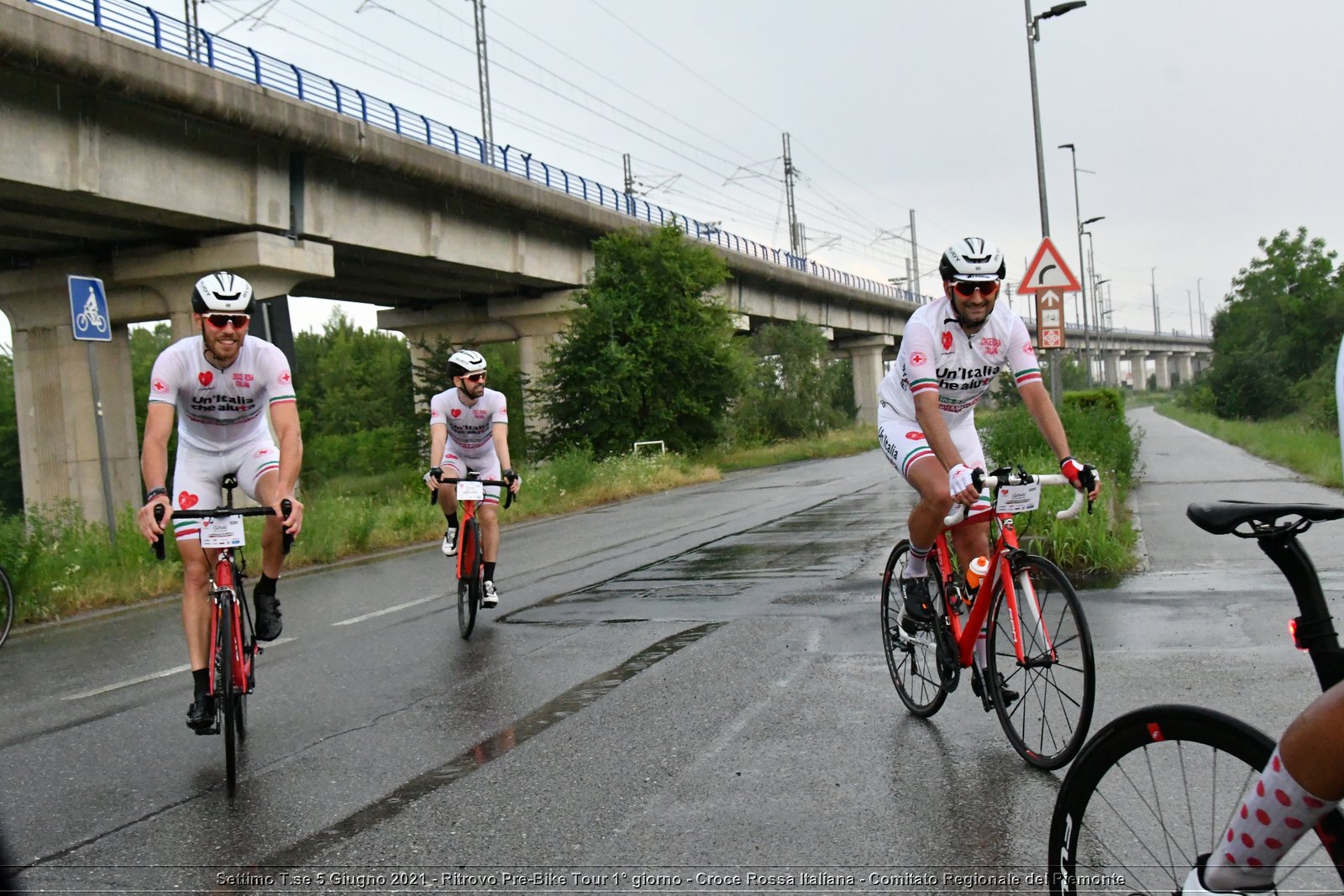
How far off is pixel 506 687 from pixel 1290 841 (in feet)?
16.6

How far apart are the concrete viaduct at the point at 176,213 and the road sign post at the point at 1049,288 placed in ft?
45.3

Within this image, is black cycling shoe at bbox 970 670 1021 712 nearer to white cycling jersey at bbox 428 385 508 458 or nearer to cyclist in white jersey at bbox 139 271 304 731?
cyclist in white jersey at bbox 139 271 304 731

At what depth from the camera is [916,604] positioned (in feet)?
17.6

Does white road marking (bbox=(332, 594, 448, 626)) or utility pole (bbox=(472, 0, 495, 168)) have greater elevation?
utility pole (bbox=(472, 0, 495, 168))

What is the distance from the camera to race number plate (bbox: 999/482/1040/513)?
4.41 meters

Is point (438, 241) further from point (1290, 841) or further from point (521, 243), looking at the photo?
point (1290, 841)

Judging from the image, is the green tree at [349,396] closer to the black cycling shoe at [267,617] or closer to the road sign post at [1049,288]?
the road sign post at [1049,288]

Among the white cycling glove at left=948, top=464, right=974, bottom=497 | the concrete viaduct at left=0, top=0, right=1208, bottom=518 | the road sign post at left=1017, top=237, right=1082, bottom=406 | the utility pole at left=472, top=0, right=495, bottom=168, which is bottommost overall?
the white cycling glove at left=948, top=464, right=974, bottom=497

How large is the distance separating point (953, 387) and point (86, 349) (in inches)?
1049

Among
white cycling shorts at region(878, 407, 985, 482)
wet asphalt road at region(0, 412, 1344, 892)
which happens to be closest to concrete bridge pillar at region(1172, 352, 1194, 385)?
wet asphalt road at region(0, 412, 1344, 892)

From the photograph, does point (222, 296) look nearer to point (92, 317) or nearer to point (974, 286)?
point (974, 286)

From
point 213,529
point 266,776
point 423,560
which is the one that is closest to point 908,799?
point 266,776

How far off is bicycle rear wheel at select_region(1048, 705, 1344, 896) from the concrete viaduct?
59.6ft

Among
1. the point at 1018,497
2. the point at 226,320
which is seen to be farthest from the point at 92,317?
the point at 1018,497
